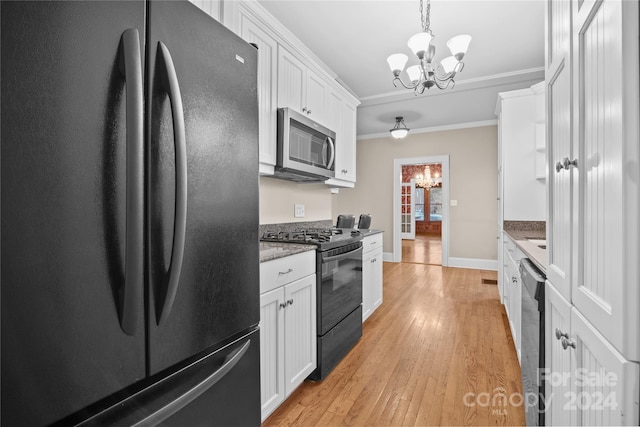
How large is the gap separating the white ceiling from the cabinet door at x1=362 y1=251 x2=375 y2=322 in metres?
1.98

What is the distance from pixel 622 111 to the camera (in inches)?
23.3

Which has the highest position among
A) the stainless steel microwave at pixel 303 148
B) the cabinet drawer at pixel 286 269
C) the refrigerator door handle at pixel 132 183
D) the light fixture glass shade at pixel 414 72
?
the light fixture glass shade at pixel 414 72

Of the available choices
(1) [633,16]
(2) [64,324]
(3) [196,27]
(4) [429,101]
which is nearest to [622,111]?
(1) [633,16]

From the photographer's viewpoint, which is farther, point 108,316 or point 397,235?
point 397,235

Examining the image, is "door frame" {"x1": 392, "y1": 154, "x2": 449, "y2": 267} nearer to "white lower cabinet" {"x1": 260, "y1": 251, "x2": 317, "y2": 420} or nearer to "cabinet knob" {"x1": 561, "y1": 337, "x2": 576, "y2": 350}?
"white lower cabinet" {"x1": 260, "y1": 251, "x2": 317, "y2": 420}

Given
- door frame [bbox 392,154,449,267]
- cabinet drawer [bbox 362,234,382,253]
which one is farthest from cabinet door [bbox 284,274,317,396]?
door frame [bbox 392,154,449,267]

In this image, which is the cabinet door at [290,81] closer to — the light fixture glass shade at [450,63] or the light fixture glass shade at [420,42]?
the light fixture glass shade at [420,42]

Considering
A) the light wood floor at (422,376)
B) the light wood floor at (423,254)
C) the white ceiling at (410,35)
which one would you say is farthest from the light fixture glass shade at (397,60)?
the light wood floor at (423,254)

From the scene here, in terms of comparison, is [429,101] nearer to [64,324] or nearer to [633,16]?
[633,16]

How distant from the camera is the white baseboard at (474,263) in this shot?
17.8 feet

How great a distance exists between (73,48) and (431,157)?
5.94m

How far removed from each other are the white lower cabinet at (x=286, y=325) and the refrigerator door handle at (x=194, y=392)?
0.41 m

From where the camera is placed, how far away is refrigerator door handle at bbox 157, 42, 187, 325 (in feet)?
2.53

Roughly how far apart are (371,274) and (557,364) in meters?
2.00
